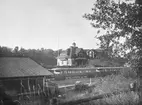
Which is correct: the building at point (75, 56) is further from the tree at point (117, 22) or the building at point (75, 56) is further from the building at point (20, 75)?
the tree at point (117, 22)

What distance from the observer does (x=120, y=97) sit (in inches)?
275

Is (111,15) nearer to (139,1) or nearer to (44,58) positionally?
(139,1)

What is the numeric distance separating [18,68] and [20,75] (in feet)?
4.75

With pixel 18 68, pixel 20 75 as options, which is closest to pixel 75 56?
pixel 18 68

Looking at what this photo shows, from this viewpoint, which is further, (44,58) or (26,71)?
(44,58)

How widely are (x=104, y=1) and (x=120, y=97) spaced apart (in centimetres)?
488

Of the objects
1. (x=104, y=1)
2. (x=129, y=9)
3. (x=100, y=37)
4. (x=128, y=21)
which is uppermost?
(x=104, y=1)

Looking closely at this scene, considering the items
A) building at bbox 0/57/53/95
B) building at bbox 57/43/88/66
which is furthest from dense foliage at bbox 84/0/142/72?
building at bbox 57/43/88/66

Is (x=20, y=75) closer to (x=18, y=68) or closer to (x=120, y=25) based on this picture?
(x=18, y=68)

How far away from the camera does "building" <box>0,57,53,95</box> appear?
1227cm

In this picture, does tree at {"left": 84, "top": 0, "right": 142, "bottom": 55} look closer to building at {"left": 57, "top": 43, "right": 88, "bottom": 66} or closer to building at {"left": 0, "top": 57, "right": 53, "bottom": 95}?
building at {"left": 0, "top": 57, "right": 53, "bottom": 95}

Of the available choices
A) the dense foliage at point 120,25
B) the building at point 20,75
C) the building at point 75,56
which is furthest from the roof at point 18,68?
the building at point 75,56

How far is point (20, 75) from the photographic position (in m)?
13.0

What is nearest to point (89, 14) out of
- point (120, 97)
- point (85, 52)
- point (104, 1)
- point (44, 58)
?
point (104, 1)
